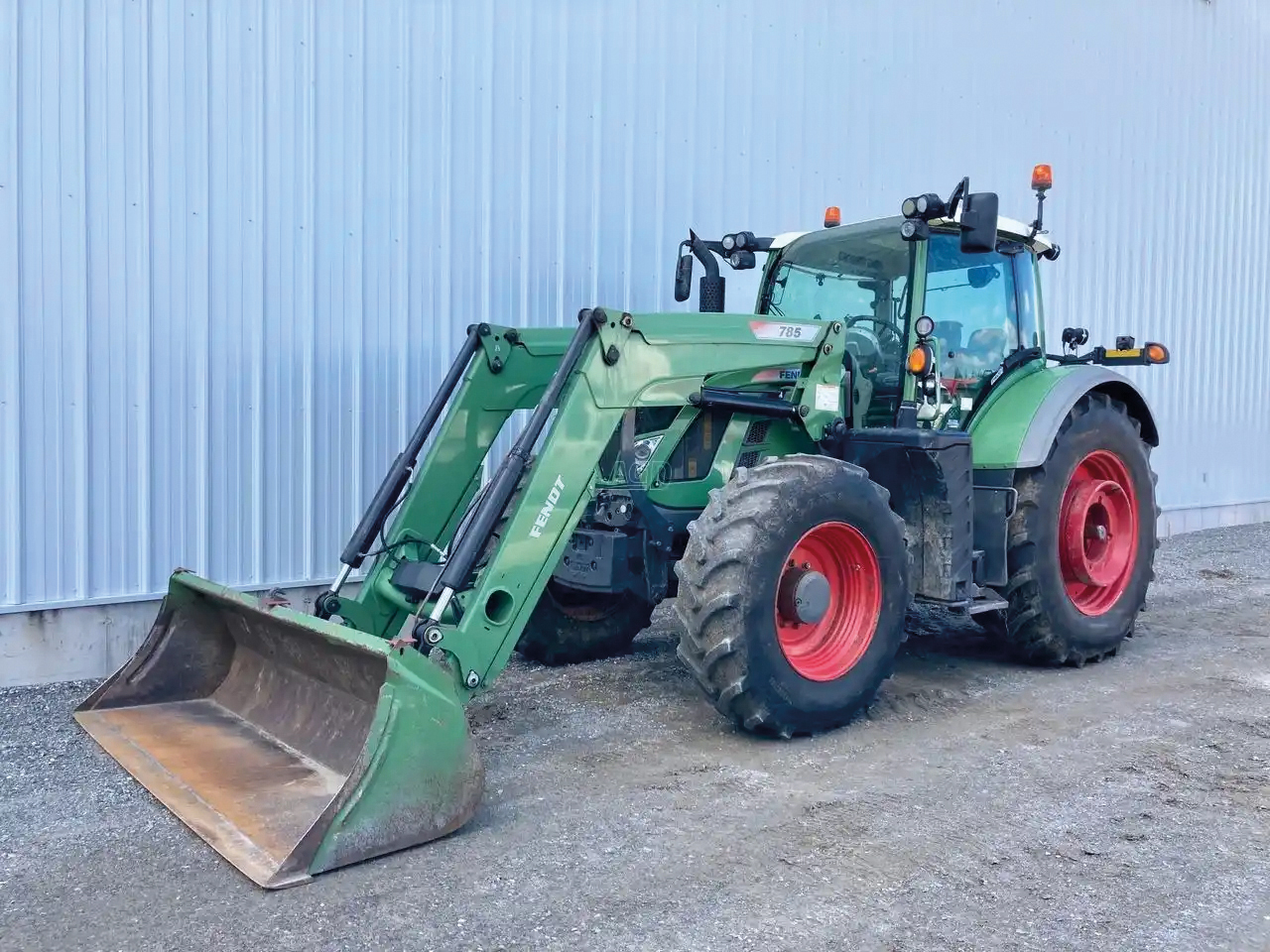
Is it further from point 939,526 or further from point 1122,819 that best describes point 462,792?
point 939,526

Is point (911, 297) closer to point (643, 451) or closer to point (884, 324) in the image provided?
point (884, 324)

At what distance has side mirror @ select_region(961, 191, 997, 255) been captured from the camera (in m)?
5.22

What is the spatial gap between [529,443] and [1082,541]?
11.1 feet

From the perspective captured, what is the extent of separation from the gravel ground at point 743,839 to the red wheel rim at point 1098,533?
744 mm

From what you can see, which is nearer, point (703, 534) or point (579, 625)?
point (703, 534)

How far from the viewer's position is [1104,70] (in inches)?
463

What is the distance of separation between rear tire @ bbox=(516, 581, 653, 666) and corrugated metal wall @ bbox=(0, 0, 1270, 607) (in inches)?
62.7

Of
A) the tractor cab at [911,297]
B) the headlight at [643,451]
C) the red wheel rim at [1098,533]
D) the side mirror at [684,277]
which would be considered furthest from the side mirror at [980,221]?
the headlight at [643,451]

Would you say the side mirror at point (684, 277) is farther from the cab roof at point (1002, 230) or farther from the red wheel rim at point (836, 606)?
the red wheel rim at point (836, 606)

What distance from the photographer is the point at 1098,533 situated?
→ 6.25 m

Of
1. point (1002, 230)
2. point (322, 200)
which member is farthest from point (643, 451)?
point (322, 200)

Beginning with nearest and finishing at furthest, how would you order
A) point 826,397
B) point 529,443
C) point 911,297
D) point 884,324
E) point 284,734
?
point 529,443
point 284,734
point 826,397
point 911,297
point 884,324

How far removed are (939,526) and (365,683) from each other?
9.42 feet

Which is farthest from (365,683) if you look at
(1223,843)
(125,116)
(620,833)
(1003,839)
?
(125,116)
